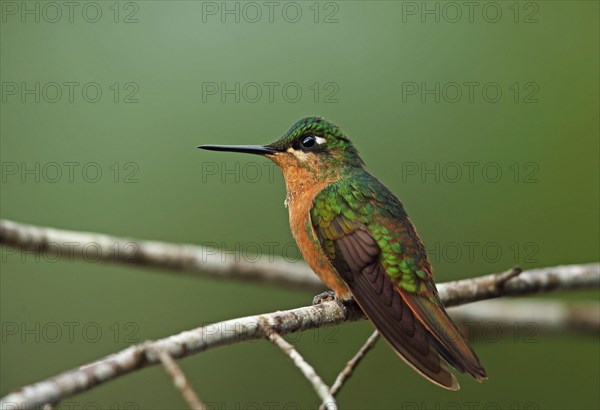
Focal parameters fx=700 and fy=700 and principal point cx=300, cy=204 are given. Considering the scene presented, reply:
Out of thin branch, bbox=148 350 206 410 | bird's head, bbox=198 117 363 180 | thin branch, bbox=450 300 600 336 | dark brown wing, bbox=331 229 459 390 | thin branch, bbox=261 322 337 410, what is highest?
bird's head, bbox=198 117 363 180

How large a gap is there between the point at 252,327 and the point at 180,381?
0.69 metres

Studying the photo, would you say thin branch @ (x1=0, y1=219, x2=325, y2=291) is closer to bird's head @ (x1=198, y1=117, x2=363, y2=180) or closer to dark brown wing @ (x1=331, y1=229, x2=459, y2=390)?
bird's head @ (x1=198, y1=117, x2=363, y2=180)

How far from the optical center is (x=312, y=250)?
4.41 meters

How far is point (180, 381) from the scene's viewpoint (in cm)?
234

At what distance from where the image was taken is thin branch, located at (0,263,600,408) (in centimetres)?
231

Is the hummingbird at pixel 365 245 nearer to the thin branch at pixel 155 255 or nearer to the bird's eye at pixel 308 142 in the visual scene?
the bird's eye at pixel 308 142

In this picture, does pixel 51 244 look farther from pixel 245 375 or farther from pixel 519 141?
pixel 519 141

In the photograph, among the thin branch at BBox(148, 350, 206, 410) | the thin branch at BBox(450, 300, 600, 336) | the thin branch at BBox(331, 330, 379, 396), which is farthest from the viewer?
the thin branch at BBox(450, 300, 600, 336)

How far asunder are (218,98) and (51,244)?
126 inches

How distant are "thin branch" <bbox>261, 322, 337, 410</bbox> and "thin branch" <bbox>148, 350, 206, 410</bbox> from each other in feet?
1.64

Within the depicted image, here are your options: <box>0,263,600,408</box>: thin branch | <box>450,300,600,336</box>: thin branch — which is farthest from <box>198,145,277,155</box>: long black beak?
<box>450,300,600,336</box>: thin branch

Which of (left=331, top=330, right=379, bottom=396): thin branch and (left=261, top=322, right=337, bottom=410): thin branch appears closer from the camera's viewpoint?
(left=261, top=322, right=337, bottom=410): thin branch

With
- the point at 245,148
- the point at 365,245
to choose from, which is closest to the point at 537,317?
the point at 365,245

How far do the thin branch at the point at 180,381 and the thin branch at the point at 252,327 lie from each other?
4 centimetres
